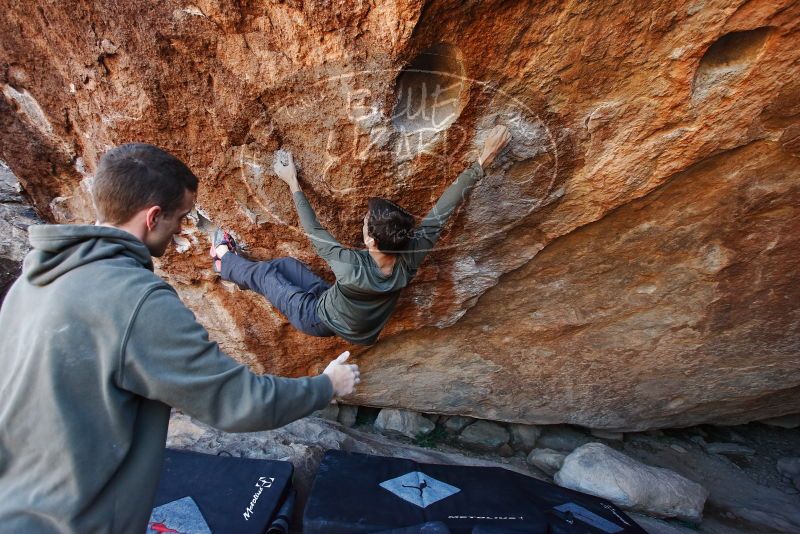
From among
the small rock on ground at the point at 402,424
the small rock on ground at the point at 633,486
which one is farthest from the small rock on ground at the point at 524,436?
the small rock on ground at the point at 402,424

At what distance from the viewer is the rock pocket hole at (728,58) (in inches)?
64.9

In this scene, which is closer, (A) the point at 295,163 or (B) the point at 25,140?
(A) the point at 295,163

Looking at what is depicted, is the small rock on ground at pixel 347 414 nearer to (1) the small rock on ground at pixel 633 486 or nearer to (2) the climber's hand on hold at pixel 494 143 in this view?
(1) the small rock on ground at pixel 633 486

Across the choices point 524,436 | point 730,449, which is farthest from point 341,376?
point 730,449

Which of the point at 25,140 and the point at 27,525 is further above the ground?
Answer: the point at 25,140

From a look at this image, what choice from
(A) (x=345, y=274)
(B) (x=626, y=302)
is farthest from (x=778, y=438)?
(A) (x=345, y=274)

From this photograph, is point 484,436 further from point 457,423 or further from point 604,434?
point 604,434

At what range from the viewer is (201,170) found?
2.21 metres

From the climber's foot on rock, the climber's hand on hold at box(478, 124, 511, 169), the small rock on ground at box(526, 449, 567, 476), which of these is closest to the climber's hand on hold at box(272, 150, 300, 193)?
the climber's foot on rock

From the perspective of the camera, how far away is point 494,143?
1971mm

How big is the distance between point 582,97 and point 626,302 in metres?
1.41

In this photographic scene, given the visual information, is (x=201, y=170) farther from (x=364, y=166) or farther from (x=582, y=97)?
(x=582, y=97)

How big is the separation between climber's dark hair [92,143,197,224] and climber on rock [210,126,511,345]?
2.52ft

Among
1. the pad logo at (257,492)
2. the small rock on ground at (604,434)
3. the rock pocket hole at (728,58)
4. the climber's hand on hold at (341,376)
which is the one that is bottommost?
the pad logo at (257,492)
